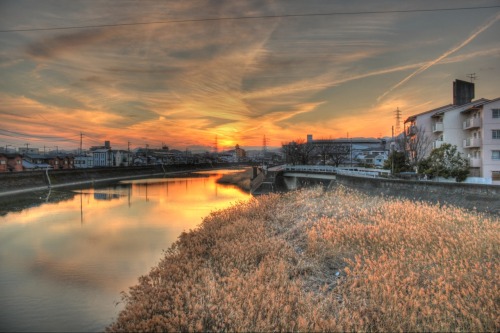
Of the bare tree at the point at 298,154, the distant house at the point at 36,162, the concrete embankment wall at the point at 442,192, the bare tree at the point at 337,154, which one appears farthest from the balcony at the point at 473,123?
the distant house at the point at 36,162

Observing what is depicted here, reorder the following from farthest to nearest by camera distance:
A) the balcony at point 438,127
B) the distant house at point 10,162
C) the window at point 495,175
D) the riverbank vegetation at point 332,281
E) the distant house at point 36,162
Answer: the distant house at point 36,162
the distant house at point 10,162
the balcony at point 438,127
the window at point 495,175
the riverbank vegetation at point 332,281

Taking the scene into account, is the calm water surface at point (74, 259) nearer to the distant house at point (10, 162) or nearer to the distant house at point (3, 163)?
the distant house at point (3, 163)

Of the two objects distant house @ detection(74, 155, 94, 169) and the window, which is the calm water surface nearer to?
the window

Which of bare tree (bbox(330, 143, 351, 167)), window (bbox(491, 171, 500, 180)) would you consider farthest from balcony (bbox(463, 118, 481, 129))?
bare tree (bbox(330, 143, 351, 167))

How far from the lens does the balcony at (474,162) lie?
96.9 feet

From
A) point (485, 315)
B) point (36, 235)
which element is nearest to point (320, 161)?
point (36, 235)

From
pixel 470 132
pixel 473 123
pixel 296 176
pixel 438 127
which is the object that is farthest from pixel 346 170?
pixel 473 123

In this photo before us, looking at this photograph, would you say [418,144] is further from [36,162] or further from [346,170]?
[36,162]

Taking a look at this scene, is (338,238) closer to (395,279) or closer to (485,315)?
(395,279)

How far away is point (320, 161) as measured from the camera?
294 feet

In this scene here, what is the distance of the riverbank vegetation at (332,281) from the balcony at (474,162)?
19561 millimetres

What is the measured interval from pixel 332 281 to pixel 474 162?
28641mm

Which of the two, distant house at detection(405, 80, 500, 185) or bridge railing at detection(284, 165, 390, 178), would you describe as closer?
distant house at detection(405, 80, 500, 185)

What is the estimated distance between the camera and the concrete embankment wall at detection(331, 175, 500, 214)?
1669cm
